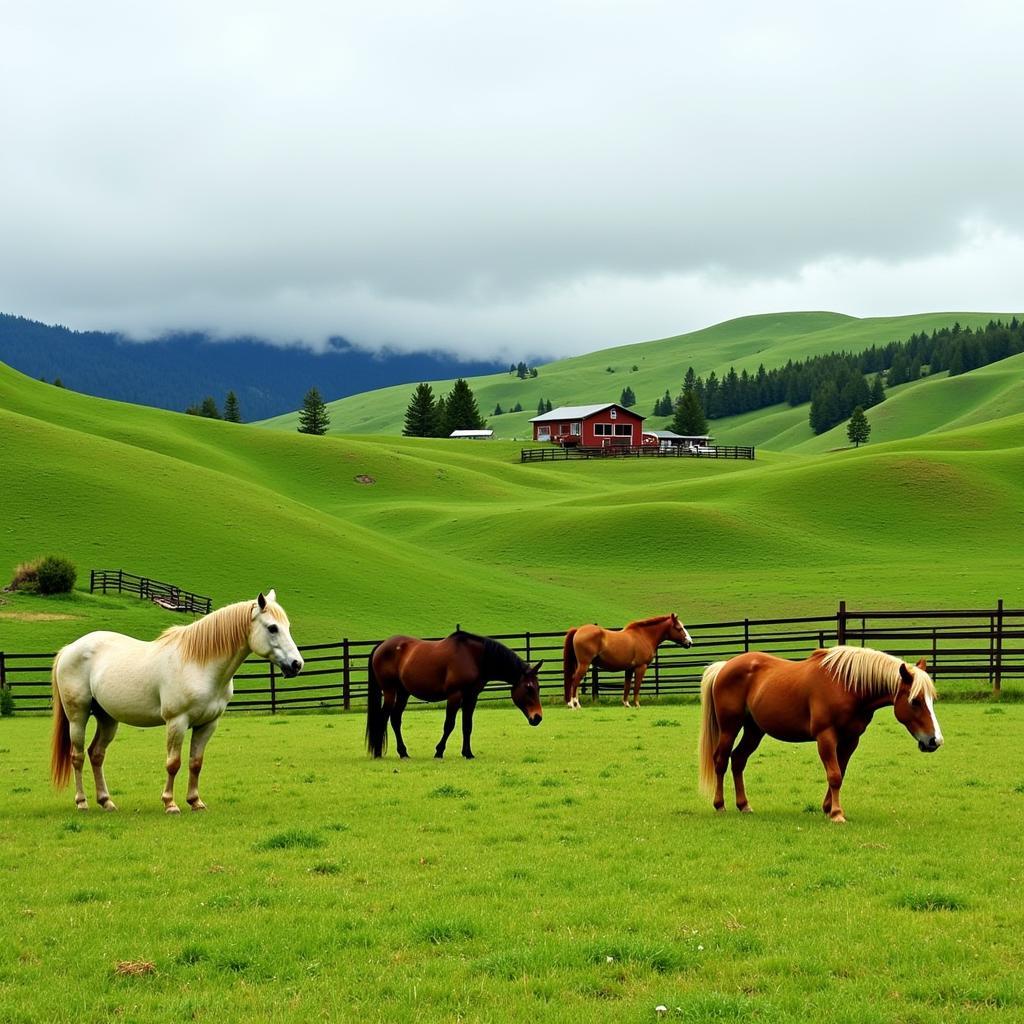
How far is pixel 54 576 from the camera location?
138ft

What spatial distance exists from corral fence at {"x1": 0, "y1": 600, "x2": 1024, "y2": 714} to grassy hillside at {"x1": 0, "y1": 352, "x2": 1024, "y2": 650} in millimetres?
3940

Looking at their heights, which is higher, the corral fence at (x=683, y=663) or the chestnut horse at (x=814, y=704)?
the chestnut horse at (x=814, y=704)

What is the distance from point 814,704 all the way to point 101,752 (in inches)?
325

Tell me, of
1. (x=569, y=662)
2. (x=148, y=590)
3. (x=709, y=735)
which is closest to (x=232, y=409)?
(x=148, y=590)

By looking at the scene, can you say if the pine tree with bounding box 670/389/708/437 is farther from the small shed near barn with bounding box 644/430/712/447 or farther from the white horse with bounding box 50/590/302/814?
the white horse with bounding box 50/590/302/814

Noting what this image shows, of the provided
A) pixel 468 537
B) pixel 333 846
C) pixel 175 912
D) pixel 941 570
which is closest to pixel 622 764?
pixel 333 846

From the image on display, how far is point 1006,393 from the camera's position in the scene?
180 metres

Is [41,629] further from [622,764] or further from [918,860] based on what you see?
[918,860]

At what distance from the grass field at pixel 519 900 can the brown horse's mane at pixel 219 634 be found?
1.84 meters

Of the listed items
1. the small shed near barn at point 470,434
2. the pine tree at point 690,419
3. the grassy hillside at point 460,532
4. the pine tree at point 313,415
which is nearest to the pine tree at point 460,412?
the small shed near barn at point 470,434

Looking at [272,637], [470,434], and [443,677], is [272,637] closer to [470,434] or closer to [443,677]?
[443,677]

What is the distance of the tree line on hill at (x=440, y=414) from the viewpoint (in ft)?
473

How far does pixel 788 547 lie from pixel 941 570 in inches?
404

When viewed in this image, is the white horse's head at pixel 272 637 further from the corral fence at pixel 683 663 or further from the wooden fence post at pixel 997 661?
the wooden fence post at pixel 997 661
